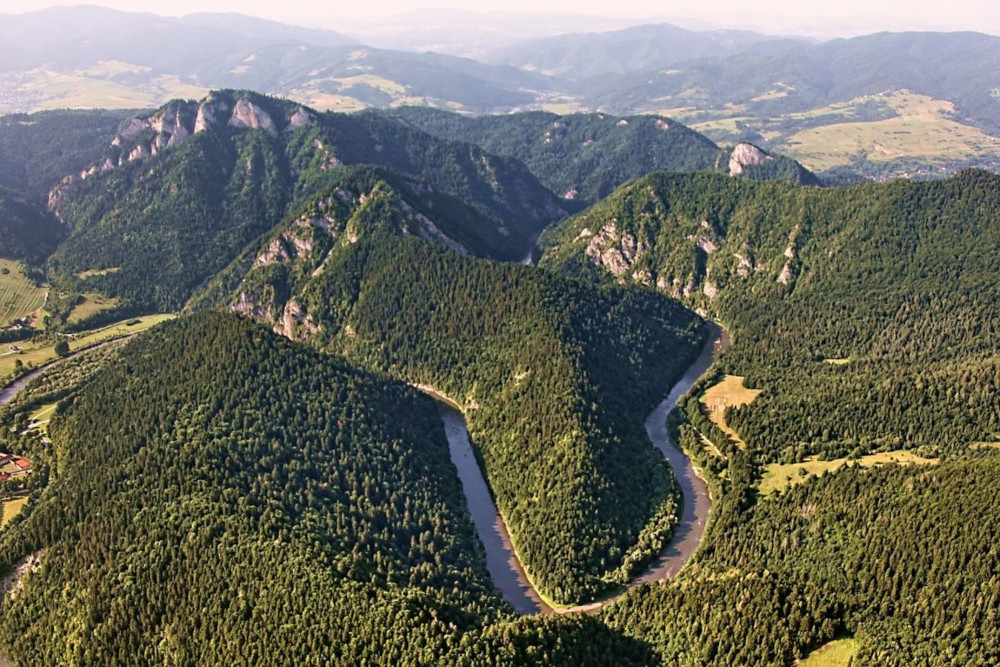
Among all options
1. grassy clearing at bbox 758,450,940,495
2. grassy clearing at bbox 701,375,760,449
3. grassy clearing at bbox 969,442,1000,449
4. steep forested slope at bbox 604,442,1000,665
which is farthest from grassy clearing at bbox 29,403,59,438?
grassy clearing at bbox 969,442,1000,449

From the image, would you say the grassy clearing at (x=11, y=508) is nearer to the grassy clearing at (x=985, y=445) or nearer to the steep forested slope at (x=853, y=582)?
the steep forested slope at (x=853, y=582)

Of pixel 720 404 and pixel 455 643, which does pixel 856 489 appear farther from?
pixel 455 643

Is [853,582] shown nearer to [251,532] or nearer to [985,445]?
[985,445]

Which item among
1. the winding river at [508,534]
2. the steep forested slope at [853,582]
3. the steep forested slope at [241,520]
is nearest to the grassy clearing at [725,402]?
the winding river at [508,534]

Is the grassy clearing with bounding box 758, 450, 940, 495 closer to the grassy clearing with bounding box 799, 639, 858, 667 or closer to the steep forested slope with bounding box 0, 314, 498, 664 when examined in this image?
the grassy clearing with bounding box 799, 639, 858, 667

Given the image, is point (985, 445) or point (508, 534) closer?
point (508, 534)

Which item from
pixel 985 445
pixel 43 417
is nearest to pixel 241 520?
pixel 43 417
